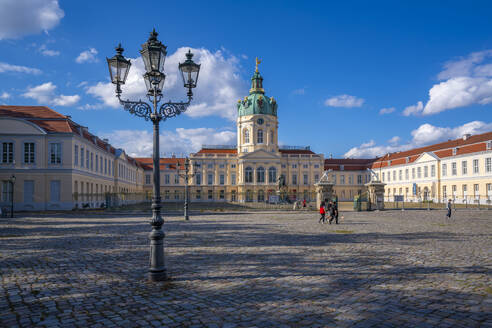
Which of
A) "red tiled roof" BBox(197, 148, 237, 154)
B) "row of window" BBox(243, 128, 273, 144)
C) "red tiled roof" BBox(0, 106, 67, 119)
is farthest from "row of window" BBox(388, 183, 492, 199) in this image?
"red tiled roof" BBox(0, 106, 67, 119)

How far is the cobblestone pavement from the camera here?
5.17 metres

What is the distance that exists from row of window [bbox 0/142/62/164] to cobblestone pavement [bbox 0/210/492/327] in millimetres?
26270

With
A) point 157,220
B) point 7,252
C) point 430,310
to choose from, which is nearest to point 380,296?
point 430,310

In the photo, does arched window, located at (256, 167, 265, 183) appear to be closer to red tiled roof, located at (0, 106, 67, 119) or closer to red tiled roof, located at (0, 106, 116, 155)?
red tiled roof, located at (0, 106, 116, 155)

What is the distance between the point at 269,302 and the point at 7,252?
28.2ft

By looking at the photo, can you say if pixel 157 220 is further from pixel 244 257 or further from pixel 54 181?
pixel 54 181

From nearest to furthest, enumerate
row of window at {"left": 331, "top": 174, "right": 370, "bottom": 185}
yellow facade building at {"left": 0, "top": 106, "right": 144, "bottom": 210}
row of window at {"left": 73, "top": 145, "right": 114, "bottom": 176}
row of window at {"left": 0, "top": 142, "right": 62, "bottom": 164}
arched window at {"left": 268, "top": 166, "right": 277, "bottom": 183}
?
yellow facade building at {"left": 0, "top": 106, "right": 144, "bottom": 210} < row of window at {"left": 0, "top": 142, "right": 62, "bottom": 164} < row of window at {"left": 73, "top": 145, "right": 114, "bottom": 176} < arched window at {"left": 268, "top": 166, "right": 277, "bottom": 183} < row of window at {"left": 331, "top": 174, "right": 370, "bottom": 185}

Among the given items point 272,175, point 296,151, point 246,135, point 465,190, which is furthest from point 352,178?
point 465,190

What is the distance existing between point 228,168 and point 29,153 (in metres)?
47.0

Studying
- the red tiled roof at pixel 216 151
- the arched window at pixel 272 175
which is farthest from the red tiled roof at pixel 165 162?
the arched window at pixel 272 175

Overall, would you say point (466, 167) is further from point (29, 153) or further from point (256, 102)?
point (29, 153)

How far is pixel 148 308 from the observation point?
18.4 ft

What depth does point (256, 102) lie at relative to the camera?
76.9 metres

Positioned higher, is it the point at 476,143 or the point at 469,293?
the point at 476,143
